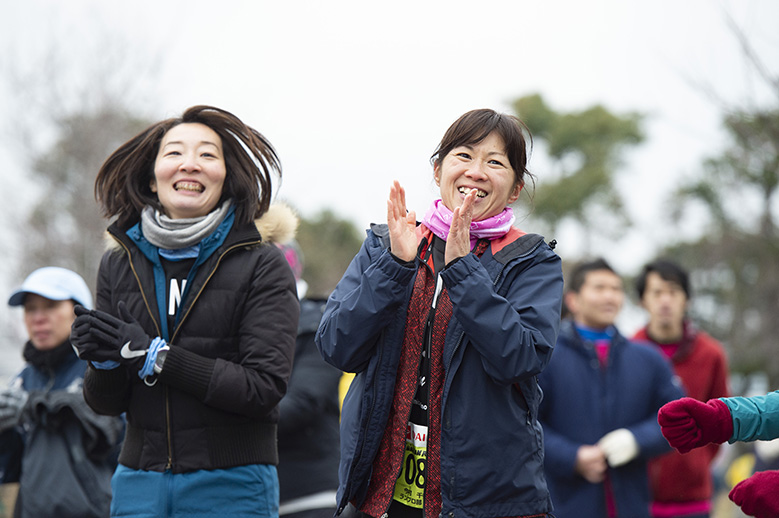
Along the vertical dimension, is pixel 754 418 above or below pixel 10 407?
above

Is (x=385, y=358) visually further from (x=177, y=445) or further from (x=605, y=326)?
(x=605, y=326)

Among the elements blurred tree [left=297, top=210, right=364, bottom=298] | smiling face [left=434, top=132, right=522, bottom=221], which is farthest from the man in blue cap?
blurred tree [left=297, top=210, right=364, bottom=298]

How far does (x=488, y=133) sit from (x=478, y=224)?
0.33 meters

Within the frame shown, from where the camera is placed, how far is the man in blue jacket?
4773 mm

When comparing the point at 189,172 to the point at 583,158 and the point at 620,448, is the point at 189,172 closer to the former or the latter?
the point at 620,448

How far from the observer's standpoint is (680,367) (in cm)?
→ 631

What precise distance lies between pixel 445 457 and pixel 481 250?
0.74 metres

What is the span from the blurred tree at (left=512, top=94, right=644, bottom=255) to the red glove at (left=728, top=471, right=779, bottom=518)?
31359 mm

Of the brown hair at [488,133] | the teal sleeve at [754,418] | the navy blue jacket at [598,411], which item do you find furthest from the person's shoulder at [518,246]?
the navy blue jacket at [598,411]

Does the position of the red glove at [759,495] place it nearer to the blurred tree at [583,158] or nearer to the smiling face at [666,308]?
the smiling face at [666,308]

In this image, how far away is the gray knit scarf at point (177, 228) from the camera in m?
3.47

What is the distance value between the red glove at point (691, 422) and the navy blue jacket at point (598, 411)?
218 centimetres

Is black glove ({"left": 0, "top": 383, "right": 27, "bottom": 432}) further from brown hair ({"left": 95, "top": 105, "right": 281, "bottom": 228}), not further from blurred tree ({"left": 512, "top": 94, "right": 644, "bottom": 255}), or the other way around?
blurred tree ({"left": 512, "top": 94, "right": 644, "bottom": 255})

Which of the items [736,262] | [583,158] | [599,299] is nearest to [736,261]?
[736,262]
